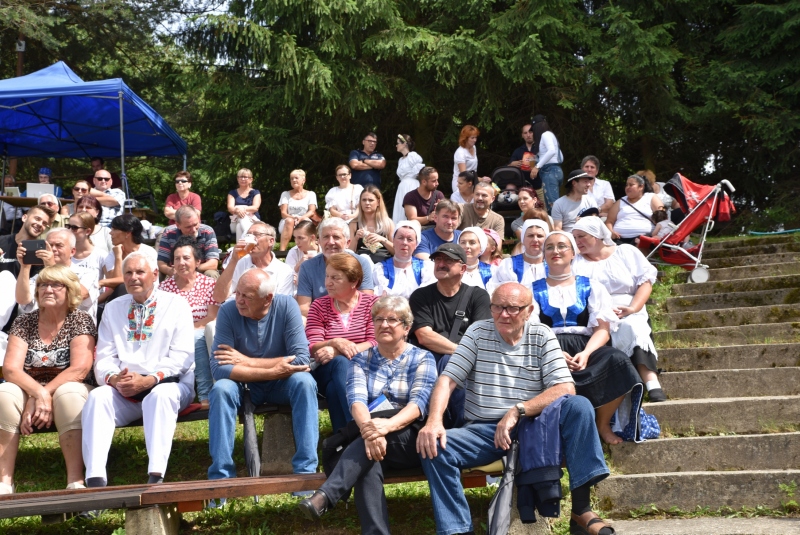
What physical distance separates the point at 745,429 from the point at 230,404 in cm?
299

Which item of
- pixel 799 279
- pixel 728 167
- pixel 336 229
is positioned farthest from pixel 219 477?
pixel 728 167

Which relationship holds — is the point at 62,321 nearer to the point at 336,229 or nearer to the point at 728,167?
the point at 336,229

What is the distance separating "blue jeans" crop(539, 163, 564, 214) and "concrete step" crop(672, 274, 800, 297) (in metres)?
2.52

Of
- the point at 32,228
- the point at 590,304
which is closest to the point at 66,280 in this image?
the point at 32,228

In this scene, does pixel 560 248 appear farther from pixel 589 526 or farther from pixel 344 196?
pixel 344 196

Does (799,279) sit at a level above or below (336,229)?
below

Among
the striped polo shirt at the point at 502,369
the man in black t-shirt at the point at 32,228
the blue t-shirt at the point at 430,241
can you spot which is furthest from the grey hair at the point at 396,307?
the man in black t-shirt at the point at 32,228

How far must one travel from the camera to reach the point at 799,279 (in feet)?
24.4

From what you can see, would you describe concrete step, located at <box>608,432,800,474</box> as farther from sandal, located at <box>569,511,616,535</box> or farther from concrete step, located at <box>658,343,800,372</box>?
concrete step, located at <box>658,343,800,372</box>

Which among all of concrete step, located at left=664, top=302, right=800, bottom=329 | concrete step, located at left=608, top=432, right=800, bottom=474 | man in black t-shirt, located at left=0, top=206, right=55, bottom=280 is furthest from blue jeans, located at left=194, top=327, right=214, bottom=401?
concrete step, located at left=664, top=302, right=800, bottom=329

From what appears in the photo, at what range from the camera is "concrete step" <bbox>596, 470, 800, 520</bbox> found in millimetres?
4523

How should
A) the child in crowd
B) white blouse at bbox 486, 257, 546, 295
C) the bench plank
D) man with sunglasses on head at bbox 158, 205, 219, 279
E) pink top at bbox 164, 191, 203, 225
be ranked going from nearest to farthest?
the bench plank
white blouse at bbox 486, 257, 546, 295
the child in crowd
man with sunglasses on head at bbox 158, 205, 219, 279
pink top at bbox 164, 191, 203, 225

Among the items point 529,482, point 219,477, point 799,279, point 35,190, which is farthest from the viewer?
point 35,190

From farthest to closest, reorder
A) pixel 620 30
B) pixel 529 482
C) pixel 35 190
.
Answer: pixel 620 30
pixel 35 190
pixel 529 482
